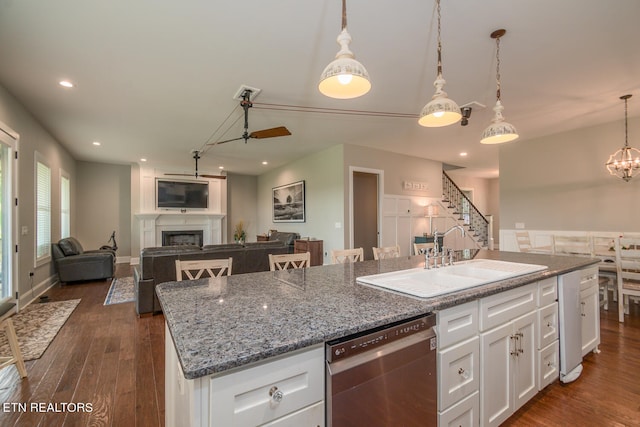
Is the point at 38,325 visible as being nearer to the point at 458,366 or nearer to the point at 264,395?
the point at 264,395

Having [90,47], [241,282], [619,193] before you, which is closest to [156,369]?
[241,282]

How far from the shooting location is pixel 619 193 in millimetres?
4645

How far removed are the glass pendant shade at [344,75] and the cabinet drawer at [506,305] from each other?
1.46 m

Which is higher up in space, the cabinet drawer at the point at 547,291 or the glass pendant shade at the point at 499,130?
the glass pendant shade at the point at 499,130

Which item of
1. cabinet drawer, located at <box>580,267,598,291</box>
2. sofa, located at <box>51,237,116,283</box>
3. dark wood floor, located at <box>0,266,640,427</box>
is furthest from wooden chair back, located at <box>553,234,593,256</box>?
sofa, located at <box>51,237,116,283</box>

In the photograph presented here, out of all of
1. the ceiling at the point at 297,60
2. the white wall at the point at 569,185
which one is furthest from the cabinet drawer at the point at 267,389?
the white wall at the point at 569,185

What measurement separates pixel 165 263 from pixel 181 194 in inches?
214

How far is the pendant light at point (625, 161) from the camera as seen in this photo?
4117 millimetres

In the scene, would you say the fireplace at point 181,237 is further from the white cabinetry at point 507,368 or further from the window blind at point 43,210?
the white cabinetry at point 507,368

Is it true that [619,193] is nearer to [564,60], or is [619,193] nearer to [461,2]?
[564,60]

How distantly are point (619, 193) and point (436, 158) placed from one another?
3491 millimetres

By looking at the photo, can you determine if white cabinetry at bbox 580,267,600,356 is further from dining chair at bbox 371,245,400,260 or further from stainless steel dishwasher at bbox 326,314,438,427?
stainless steel dishwasher at bbox 326,314,438,427

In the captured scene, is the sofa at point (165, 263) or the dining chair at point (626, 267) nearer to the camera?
the dining chair at point (626, 267)

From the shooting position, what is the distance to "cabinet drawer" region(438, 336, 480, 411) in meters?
1.34
